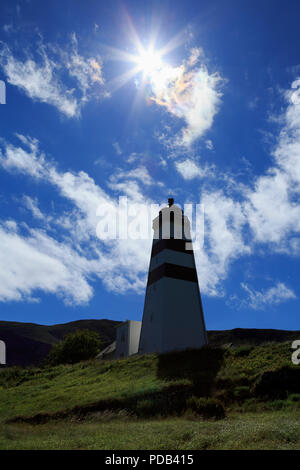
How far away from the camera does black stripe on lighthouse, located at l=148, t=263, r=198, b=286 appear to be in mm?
30484

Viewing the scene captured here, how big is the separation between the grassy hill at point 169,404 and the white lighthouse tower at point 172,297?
A: 3.04 m

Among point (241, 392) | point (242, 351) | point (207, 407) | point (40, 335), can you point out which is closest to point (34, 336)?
point (40, 335)

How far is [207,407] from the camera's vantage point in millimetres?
14539

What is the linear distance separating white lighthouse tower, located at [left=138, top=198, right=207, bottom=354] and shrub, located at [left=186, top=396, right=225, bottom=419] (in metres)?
12.5

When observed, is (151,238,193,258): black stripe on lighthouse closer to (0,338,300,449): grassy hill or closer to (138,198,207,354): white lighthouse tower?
(138,198,207,354): white lighthouse tower

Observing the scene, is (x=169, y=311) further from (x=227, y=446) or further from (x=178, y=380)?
(x=227, y=446)

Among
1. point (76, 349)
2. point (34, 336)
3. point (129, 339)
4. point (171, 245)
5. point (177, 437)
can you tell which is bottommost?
point (177, 437)

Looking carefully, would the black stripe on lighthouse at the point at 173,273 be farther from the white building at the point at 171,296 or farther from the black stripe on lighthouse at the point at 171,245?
the black stripe on lighthouse at the point at 171,245

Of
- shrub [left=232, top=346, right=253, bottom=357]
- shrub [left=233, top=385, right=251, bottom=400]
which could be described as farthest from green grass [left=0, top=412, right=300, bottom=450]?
shrub [left=232, top=346, right=253, bottom=357]

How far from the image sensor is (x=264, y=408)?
14.4 m

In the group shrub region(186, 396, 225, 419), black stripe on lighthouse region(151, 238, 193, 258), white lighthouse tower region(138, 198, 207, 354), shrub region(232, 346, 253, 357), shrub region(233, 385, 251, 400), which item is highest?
black stripe on lighthouse region(151, 238, 193, 258)

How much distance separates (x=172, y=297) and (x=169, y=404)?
46.4 ft

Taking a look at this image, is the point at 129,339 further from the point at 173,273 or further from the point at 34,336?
the point at 34,336
